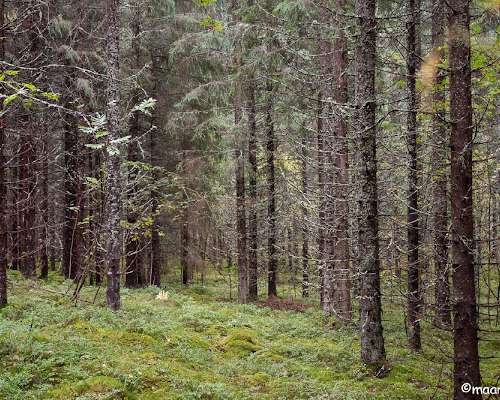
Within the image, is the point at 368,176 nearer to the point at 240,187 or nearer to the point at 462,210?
the point at 462,210

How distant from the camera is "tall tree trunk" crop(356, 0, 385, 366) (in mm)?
7840

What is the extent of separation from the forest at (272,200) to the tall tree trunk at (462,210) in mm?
22

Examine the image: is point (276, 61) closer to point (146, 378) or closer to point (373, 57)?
point (373, 57)

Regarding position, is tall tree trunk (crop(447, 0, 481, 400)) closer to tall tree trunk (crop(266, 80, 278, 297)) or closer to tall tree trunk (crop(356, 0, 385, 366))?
tall tree trunk (crop(356, 0, 385, 366))

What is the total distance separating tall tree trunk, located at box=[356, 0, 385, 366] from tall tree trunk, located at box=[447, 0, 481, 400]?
8.05 ft

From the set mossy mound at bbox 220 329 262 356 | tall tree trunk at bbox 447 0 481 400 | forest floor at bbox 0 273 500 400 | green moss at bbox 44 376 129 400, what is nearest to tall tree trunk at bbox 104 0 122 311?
forest floor at bbox 0 273 500 400

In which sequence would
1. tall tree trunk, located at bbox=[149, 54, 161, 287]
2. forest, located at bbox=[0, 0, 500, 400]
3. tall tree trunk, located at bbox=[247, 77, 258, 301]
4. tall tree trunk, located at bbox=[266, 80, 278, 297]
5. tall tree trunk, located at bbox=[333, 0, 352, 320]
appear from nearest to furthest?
1. forest, located at bbox=[0, 0, 500, 400]
2. tall tree trunk, located at bbox=[333, 0, 352, 320]
3. tall tree trunk, located at bbox=[247, 77, 258, 301]
4. tall tree trunk, located at bbox=[266, 80, 278, 297]
5. tall tree trunk, located at bbox=[149, 54, 161, 287]

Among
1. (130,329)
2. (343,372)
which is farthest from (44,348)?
(343,372)

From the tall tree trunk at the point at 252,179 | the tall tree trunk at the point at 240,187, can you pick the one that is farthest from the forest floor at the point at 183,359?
the tall tree trunk at the point at 252,179

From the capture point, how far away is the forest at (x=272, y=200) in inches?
225

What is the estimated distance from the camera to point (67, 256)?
20625 millimetres

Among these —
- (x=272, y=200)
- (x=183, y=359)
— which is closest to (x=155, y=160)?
(x=272, y=200)

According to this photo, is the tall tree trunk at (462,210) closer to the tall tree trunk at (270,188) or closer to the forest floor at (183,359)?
the forest floor at (183,359)

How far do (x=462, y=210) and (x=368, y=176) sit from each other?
2705 millimetres
